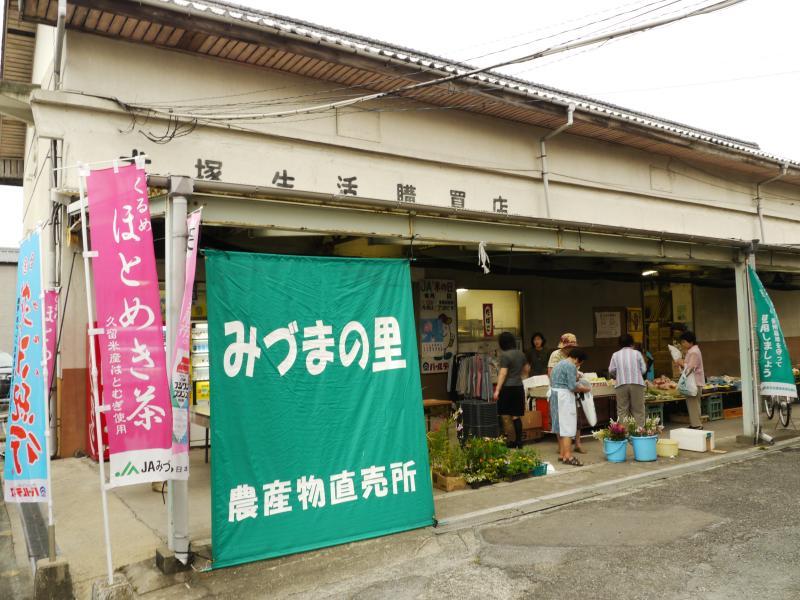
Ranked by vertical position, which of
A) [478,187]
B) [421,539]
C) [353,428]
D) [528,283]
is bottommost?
[421,539]

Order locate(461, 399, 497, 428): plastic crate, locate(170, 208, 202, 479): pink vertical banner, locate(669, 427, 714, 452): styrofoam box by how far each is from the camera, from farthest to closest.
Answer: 1. locate(669, 427, 714, 452): styrofoam box
2. locate(461, 399, 497, 428): plastic crate
3. locate(170, 208, 202, 479): pink vertical banner

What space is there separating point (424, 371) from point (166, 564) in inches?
329

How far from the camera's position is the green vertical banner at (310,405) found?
5.59m

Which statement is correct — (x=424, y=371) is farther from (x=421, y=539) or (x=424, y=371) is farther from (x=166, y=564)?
(x=166, y=564)

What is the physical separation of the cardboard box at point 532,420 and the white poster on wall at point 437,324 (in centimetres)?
278

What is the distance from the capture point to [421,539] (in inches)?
247

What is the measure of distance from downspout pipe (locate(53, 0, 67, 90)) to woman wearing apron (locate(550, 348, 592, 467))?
8489 millimetres

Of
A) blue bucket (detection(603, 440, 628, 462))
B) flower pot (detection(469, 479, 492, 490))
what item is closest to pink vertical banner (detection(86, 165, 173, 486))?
flower pot (detection(469, 479, 492, 490))

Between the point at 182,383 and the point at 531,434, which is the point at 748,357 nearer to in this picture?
the point at 531,434

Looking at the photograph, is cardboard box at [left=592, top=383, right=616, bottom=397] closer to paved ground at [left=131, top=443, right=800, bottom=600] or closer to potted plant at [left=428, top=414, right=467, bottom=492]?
potted plant at [left=428, top=414, right=467, bottom=492]

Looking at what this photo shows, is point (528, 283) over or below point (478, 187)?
below

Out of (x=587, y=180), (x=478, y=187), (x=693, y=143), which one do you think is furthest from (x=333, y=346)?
(x=693, y=143)

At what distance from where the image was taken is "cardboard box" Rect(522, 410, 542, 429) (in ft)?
36.5

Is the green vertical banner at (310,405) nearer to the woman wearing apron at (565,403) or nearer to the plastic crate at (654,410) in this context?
the woman wearing apron at (565,403)
